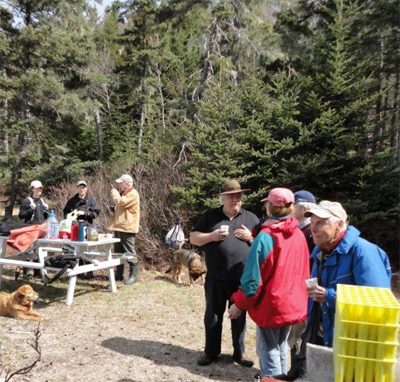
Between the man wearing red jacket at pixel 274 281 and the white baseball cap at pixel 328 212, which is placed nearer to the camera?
the white baseball cap at pixel 328 212

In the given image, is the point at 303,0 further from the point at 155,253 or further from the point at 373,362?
the point at 373,362

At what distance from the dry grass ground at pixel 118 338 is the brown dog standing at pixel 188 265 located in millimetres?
434

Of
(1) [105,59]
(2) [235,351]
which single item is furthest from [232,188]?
(1) [105,59]

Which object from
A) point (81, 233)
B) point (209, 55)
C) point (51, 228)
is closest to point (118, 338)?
point (81, 233)

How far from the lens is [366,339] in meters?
1.54

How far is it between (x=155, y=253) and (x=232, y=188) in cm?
634

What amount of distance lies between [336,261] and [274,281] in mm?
778

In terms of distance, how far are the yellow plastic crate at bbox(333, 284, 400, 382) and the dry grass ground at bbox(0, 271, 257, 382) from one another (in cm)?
296

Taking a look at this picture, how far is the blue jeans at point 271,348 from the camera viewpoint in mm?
3340

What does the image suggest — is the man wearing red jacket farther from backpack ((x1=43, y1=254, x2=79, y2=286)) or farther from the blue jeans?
backpack ((x1=43, y1=254, x2=79, y2=286))

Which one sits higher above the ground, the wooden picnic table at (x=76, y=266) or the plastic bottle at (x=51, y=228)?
the plastic bottle at (x=51, y=228)

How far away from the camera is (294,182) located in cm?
1087

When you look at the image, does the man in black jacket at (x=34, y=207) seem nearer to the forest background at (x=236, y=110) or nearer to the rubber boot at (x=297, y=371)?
the forest background at (x=236, y=110)

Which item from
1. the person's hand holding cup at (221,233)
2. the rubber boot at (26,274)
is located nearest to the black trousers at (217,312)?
the person's hand holding cup at (221,233)
